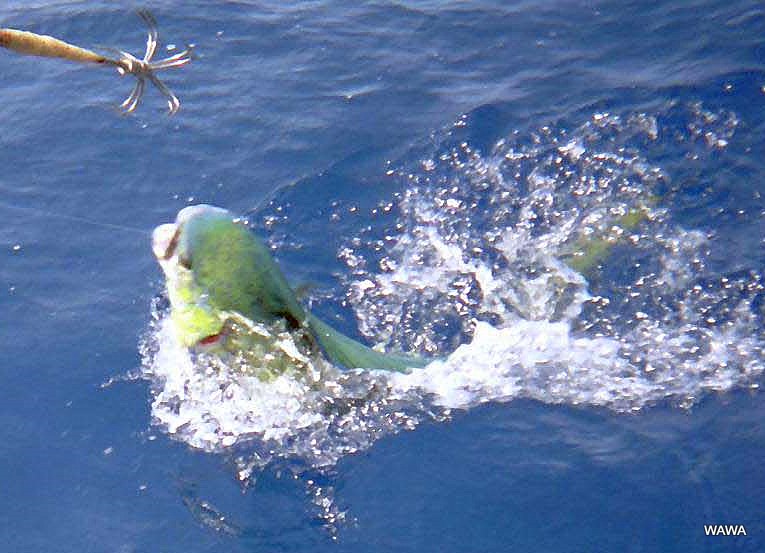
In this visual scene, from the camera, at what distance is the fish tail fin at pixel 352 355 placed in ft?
16.9

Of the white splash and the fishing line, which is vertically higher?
the fishing line

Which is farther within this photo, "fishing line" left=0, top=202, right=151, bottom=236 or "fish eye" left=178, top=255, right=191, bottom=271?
"fishing line" left=0, top=202, right=151, bottom=236

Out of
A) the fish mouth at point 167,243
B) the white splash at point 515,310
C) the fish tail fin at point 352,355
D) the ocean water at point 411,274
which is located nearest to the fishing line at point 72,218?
the ocean water at point 411,274

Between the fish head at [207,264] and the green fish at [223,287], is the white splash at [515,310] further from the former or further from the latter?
the fish head at [207,264]

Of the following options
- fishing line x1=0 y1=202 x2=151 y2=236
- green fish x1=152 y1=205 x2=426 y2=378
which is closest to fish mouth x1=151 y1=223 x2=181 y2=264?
green fish x1=152 y1=205 x2=426 y2=378

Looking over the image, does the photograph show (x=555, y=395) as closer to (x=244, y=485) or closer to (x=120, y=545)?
(x=244, y=485)

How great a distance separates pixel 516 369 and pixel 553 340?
37cm

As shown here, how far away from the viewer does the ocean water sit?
4.82 metres

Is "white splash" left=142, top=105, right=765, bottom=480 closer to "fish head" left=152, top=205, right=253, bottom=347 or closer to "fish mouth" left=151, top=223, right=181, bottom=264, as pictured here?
"fish head" left=152, top=205, right=253, bottom=347

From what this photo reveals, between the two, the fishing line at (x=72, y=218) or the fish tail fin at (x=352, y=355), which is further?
the fishing line at (x=72, y=218)

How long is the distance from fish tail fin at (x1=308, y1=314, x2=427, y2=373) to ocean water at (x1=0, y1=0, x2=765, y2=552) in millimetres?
99

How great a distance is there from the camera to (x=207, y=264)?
4.89 metres

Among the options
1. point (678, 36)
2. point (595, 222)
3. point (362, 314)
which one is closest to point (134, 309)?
point (362, 314)

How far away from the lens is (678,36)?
9.15m
